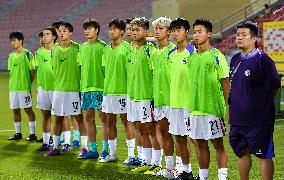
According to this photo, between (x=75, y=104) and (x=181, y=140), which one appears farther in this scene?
(x=75, y=104)

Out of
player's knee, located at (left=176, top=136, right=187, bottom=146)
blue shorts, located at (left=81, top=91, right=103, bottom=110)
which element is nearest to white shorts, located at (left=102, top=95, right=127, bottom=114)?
blue shorts, located at (left=81, top=91, right=103, bottom=110)

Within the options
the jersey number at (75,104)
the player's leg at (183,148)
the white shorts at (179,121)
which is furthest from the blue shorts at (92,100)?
the player's leg at (183,148)

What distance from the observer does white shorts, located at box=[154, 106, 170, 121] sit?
6.16 meters

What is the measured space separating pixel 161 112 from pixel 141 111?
1.39 ft

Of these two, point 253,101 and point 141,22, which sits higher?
point 141,22

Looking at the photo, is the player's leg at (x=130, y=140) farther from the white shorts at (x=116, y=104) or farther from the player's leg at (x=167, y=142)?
the player's leg at (x=167, y=142)

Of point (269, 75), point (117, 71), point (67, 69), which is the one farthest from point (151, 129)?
point (269, 75)

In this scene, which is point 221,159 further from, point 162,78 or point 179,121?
point 162,78

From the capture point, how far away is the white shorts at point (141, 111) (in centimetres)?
657

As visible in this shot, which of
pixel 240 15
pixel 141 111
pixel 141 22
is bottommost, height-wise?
pixel 141 111

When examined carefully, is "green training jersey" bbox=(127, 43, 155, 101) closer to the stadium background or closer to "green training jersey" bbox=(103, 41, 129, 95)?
"green training jersey" bbox=(103, 41, 129, 95)

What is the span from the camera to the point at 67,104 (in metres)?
7.80

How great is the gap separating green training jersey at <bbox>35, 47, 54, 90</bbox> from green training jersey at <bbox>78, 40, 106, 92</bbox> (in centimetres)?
142

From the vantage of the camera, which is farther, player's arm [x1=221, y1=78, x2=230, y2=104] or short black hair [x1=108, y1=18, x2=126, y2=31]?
short black hair [x1=108, y1=18, x2=126, y2=31]
